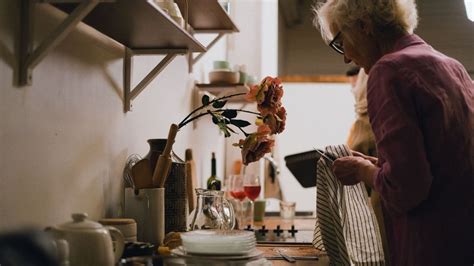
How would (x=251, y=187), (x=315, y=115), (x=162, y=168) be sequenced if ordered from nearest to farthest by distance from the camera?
(x=162, y=168) < (x=251, y=187) < (x=315, y=115)

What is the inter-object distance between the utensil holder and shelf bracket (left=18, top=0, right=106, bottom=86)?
478mm

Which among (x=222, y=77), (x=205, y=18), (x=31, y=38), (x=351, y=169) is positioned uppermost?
(x=205, y=18)

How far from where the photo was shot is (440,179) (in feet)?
4.73

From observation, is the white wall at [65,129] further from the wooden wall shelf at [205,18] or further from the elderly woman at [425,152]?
the elderly woman at [425,152]

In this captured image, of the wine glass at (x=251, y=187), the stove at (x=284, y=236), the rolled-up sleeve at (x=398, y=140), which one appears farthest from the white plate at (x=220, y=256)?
the wine glass at (x=251, y=187)

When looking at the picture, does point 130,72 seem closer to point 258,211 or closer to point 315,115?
point 258,211

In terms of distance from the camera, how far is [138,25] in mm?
1458

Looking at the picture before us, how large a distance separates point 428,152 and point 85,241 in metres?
0.84

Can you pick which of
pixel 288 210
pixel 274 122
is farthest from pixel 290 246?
pixel 288 210

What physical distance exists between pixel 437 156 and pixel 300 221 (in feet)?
5.24

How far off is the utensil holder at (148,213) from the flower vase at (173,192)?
148mm

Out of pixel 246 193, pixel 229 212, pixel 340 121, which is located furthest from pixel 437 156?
pixel 340 121

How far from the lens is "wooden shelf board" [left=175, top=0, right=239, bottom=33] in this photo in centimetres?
214

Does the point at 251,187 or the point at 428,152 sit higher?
the point at 428,152
